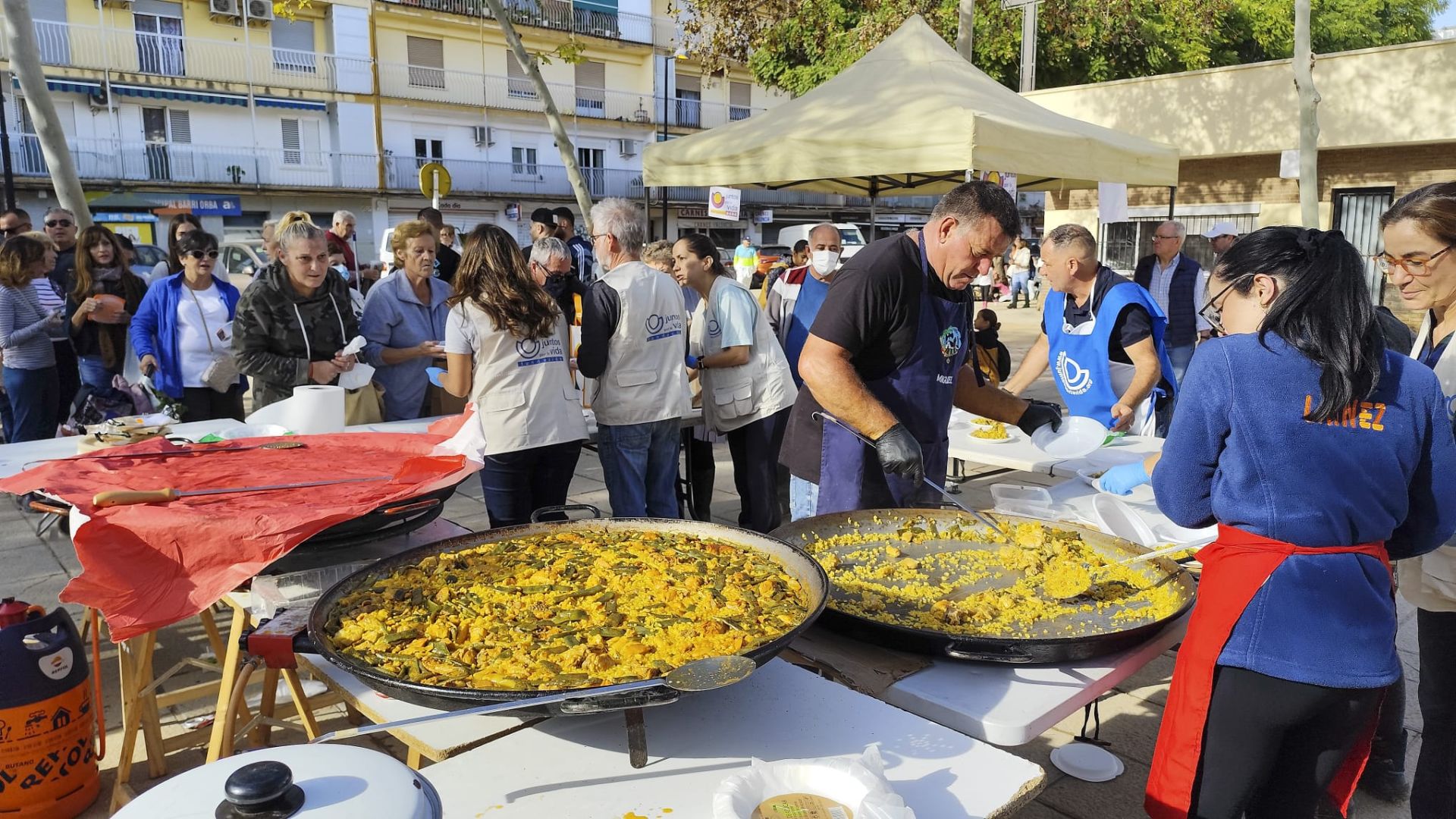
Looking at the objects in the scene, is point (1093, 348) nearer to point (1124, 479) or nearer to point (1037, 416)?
point (1037, 416)

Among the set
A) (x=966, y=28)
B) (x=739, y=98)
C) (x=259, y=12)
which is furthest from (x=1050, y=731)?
(x=739, y=98)

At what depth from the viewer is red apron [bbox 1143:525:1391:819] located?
1.71m

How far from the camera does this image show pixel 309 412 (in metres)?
3.41

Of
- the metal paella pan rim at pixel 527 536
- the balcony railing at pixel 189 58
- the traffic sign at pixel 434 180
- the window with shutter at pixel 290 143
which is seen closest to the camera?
the metal paella pan rim at pixel 527 536

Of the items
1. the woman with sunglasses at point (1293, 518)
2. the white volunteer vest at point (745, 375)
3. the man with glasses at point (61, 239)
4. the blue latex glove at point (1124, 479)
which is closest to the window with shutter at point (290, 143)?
the man with glasses at point (61, 239)

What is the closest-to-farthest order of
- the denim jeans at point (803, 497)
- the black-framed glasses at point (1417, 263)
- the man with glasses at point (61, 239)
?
the black-framed glasses at point (1417, 263), the denim jeans at point (803, 497), the man with glasses at point (61, 239)

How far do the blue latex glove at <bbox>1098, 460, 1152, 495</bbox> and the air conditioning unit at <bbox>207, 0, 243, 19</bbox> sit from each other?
30.1m

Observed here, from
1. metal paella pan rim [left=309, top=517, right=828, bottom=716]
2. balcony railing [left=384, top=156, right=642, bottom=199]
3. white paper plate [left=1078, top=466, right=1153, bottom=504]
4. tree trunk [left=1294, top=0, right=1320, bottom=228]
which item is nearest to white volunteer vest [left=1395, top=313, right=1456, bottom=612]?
white paper plate [left=1078, top=466, right=1153, bottom=504]

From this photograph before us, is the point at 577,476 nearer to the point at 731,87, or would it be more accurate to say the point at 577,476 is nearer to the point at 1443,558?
the point at 1443,558

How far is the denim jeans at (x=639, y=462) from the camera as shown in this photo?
167 inches

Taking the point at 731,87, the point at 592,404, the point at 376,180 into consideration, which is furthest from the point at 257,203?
the point at 592,404

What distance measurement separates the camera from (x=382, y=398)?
471 cm

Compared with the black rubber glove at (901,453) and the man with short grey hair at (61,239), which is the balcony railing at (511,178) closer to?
the man with short grey hair at (61,239)

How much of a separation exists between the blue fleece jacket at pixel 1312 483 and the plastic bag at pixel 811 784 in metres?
0.87
